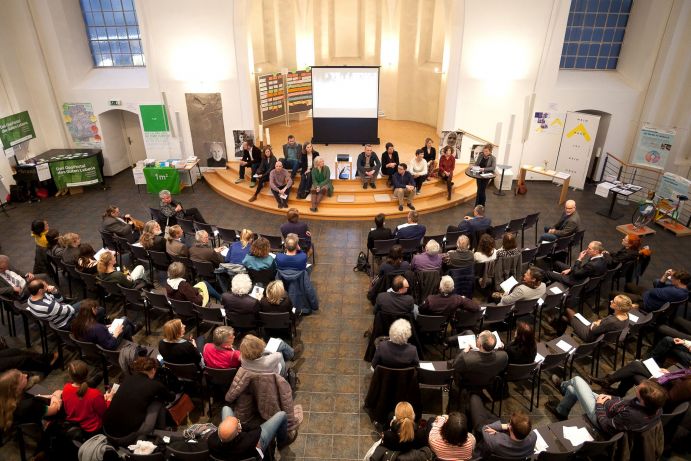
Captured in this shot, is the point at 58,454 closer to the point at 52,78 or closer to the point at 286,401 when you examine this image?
the point at 286,401

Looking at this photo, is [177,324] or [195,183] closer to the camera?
[177,324]

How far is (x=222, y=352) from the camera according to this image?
5004 mm

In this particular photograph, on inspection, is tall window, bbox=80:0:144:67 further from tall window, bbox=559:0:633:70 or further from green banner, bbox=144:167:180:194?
tall window, bbox=559:0:633:70

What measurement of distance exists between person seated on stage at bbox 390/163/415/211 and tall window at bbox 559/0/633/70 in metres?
5.75

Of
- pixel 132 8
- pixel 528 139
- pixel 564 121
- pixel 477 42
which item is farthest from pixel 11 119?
pixel 564 121

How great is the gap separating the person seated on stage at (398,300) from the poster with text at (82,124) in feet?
34.3

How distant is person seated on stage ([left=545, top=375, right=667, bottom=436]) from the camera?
418 cm

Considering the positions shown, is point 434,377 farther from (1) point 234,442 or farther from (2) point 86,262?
(2) point 86,262

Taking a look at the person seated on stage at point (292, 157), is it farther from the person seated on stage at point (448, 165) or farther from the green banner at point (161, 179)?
the person seated on stage at point (448, 165)

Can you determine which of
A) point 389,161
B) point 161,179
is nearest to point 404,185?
point 389,161

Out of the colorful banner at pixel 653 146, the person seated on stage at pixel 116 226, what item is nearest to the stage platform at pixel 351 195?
the person seated on stage at pixel 116 226

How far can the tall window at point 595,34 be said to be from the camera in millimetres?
12031

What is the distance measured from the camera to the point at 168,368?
5254 mm

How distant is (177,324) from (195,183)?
8.23 m
